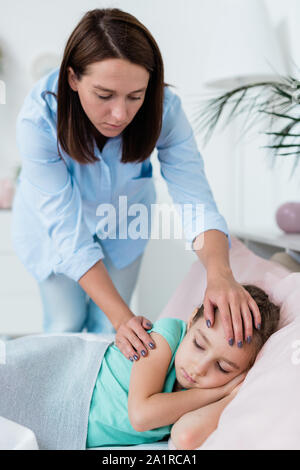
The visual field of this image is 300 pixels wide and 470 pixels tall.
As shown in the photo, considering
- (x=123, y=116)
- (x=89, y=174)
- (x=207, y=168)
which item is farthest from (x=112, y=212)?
(x=207, y=168)

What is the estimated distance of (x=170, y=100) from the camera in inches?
51.9

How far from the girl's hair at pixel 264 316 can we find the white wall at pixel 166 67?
178cm

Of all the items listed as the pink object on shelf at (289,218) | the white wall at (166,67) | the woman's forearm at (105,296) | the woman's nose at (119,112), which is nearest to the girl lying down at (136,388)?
the woman's forearm at (105,296)

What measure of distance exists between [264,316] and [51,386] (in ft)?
1.43

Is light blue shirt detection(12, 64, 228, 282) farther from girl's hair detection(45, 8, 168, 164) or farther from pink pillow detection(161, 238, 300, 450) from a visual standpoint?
pink pillow detection(161, 238, 300, 450)

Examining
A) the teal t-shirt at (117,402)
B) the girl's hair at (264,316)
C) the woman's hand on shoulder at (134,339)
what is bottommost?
the teal t-shirt at (117,402)

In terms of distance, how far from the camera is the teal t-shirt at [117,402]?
38.3 inches

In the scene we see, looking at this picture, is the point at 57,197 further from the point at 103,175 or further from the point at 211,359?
the point at 211,359

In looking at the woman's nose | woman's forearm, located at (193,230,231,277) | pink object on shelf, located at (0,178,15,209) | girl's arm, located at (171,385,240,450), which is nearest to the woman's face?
the woman's nose

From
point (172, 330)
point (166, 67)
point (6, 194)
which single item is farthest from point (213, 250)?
point (166, 67)

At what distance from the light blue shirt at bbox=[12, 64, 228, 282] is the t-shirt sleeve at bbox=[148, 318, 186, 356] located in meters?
0.26

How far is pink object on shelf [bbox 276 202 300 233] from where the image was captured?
5.89 feet

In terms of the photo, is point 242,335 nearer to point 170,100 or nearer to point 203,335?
point 203,335

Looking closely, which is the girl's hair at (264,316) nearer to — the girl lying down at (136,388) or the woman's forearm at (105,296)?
the girl lying down at (136,388)
